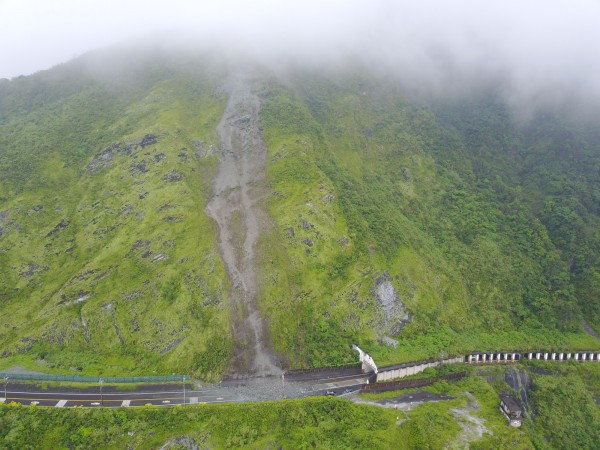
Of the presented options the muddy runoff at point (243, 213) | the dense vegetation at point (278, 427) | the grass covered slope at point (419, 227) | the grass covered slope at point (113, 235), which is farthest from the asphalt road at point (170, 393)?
the grass covered slope at point (419, 227)

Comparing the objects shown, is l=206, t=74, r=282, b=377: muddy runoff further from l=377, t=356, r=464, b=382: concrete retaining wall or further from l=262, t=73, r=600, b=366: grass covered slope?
l=377, t=356, r=464, b=382: concrete retaining wall

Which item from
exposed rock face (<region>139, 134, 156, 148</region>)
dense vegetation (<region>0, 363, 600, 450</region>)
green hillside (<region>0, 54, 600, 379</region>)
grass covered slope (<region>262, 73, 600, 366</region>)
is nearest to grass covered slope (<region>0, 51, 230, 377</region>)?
exposed rock face (<region>139, 134, 156, 148</region>)

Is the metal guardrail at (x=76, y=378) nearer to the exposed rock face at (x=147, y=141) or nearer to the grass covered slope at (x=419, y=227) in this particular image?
the grass covered slope at (x=419, y=227)

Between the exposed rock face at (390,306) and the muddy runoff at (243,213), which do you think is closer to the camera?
the muddy runoff at (243,213)

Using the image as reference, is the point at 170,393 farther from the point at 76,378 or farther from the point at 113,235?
the point at 113,235

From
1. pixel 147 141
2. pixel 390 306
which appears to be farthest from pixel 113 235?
pixel 390 306

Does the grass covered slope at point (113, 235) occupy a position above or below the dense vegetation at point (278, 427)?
above
